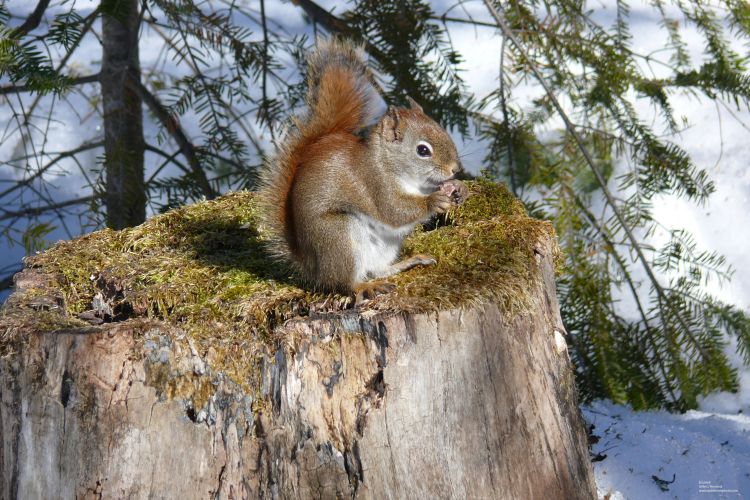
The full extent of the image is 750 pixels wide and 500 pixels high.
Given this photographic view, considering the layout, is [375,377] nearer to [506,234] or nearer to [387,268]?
[387,268]

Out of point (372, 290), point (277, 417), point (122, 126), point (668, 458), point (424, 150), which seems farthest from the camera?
point (122, 126)

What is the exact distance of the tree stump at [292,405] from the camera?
1.28 m

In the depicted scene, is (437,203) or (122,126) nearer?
(437,203)

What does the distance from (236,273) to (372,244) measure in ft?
1.00

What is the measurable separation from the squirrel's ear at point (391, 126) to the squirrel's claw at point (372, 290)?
35 cm

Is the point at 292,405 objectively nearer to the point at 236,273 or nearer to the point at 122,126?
the point at 236,273

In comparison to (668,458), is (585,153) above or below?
above

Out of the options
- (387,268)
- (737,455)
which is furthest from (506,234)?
(737,455)

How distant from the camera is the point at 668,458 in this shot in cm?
192

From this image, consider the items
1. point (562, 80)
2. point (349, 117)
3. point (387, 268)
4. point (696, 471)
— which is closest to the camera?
point (387, 268)

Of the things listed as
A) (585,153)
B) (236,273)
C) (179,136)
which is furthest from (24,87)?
(585,153)

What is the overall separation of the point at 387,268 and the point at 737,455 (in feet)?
3.48

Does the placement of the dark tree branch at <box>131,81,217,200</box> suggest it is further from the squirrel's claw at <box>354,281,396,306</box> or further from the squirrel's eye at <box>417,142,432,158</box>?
the squirrel's claw at <box>354,281,396,306</box>

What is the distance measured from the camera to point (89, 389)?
4.19ft
